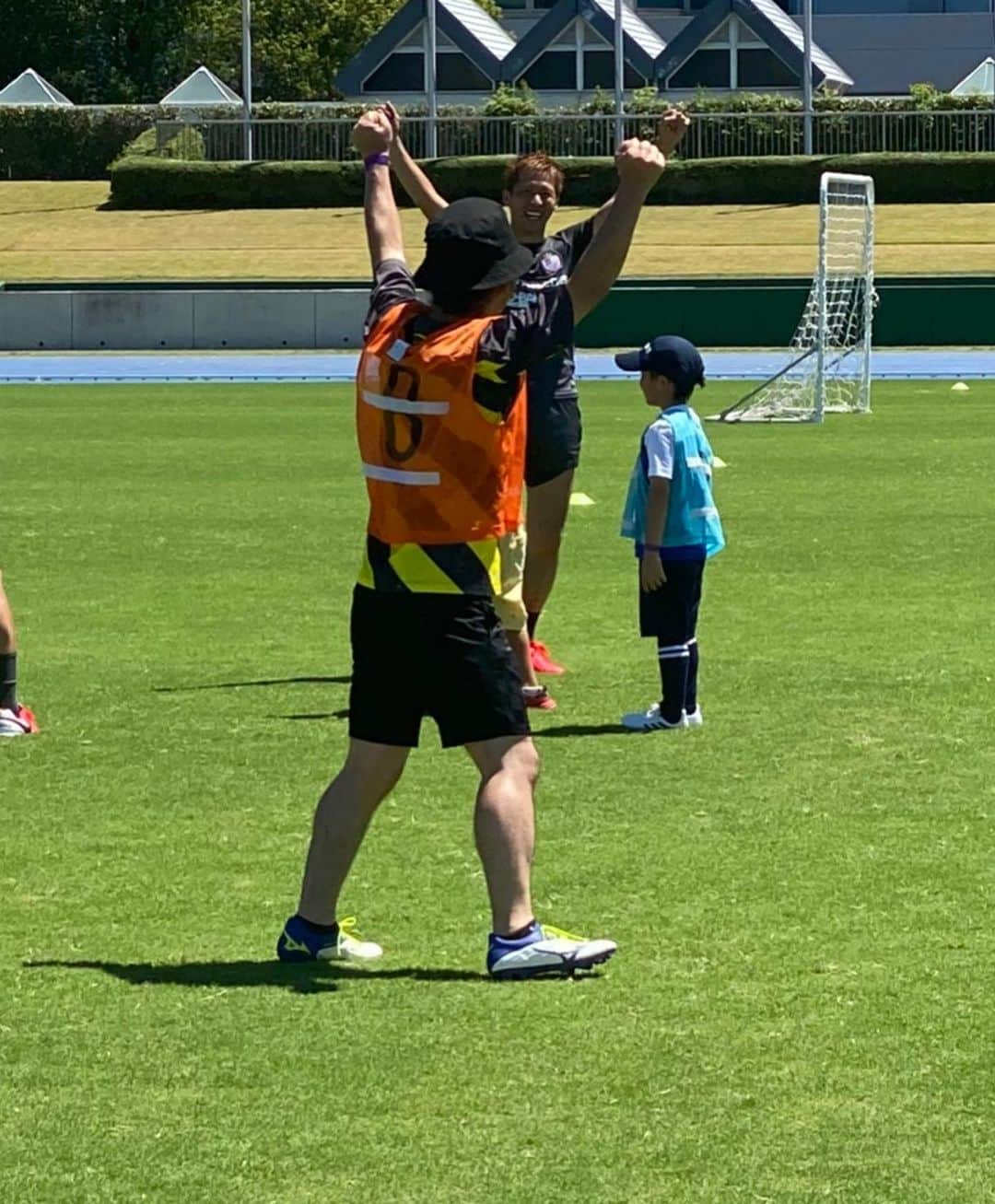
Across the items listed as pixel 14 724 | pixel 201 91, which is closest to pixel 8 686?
pixel 14 724

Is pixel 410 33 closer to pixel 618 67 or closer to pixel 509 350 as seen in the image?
pixel 618 67

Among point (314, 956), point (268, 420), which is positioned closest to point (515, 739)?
point (314, 956)

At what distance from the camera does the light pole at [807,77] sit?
189ft

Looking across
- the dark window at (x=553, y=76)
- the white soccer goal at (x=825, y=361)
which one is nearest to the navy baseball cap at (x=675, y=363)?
the white soccer goal at (x=825, y=361)

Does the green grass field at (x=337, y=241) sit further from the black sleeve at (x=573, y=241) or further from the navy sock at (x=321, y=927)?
the navy sock at (x=321, y=927)

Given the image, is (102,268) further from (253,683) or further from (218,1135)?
(218,1135)

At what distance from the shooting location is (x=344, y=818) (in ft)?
19.5

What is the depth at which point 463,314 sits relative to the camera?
5824 mm

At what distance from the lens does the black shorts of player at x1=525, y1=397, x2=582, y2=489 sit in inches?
393

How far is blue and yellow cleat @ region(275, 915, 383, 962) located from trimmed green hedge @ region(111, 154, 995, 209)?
5084 cm

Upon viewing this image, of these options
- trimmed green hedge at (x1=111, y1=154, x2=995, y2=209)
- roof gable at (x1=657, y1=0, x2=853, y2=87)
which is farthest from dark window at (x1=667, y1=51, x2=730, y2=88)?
trimmed green hedge at (x1=111, y1=154, x2=995, y2=209)

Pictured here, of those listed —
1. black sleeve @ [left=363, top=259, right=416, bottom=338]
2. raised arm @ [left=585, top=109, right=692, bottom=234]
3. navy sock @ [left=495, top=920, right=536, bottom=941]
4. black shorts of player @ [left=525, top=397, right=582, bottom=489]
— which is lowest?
navy sock @ [left=495, top=920, right=536, bottom=941]

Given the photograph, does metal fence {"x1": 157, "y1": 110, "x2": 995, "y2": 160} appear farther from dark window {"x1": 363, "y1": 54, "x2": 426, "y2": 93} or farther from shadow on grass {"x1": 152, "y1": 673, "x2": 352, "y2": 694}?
shadow on grass {"x1": 152, "y1": 673, "x2": 352, "y2": 694}

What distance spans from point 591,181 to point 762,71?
17447 mm
